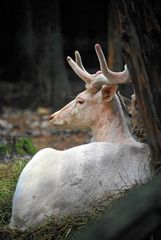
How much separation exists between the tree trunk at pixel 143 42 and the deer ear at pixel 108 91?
49.1 inches

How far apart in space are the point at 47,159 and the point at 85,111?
685 mm

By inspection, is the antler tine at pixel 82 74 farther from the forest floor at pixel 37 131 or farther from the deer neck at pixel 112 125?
the forest floor at pixel 37 131

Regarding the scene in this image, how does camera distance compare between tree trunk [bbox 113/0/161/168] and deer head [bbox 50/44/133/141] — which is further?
deer head [bbox 50/44/133/141]

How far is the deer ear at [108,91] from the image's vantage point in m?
5.04

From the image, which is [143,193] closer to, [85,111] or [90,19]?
[85,111]

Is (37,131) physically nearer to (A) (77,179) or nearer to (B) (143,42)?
(A) (77,179)

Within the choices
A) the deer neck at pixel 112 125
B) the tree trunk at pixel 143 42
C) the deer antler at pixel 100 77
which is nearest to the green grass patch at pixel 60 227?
the deer neck at pixel 112 125

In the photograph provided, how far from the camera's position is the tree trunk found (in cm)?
370

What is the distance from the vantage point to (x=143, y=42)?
3.72 m

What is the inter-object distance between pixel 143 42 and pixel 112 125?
145cm

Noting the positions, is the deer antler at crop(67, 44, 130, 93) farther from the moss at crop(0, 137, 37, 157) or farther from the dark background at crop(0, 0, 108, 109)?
the dark background at crop(0, 0, 108, 109)

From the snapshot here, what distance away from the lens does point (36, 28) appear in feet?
44.4

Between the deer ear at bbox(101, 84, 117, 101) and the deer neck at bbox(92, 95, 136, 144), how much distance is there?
0.12 feet

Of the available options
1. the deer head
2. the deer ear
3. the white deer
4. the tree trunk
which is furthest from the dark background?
the tree trunk
